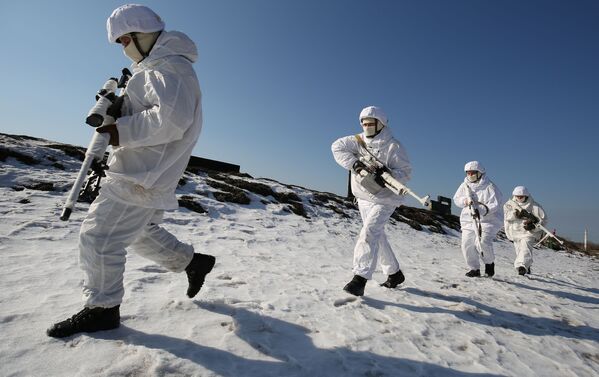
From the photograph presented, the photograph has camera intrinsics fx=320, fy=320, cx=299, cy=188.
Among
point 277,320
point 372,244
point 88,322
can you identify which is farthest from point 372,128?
point 88,322

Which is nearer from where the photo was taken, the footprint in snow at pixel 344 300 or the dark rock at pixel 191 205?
the footprint in snow at pixel 344 300

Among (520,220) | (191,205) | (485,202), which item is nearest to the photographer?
(485,202)

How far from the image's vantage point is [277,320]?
2955 mm

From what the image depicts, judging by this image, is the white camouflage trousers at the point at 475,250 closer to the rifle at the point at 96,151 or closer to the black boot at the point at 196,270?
the black boot at the point at 196,270

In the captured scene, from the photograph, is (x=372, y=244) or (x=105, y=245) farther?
(x=372, y=244)

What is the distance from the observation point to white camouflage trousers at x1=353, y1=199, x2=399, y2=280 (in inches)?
159

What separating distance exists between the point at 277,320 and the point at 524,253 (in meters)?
7.20

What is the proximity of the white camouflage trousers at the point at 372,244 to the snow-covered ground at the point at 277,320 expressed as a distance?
1.13ft

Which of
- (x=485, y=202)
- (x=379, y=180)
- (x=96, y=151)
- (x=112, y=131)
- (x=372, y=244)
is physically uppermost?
(x=485, y=202)

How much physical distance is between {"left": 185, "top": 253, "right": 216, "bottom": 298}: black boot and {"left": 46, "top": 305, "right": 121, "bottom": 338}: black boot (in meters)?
0.75

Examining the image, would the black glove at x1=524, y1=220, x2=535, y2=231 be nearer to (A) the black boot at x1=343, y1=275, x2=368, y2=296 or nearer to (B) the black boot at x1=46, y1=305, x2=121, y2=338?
(A) the black boot at x1=343, y1=275, x2=368, y2=296

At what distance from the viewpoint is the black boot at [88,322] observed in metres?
2.24

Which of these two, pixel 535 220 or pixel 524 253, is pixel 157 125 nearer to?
pixel 524 253

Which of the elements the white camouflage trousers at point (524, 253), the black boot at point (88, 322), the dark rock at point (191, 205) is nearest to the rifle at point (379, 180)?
the black boot at point (88, 322)
